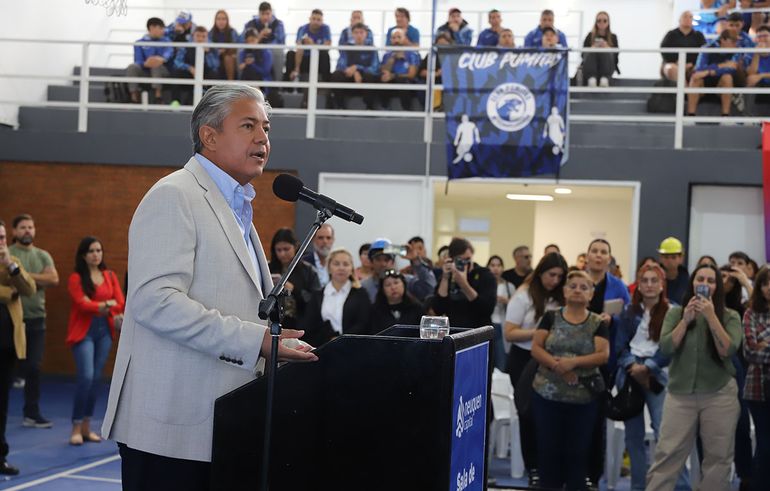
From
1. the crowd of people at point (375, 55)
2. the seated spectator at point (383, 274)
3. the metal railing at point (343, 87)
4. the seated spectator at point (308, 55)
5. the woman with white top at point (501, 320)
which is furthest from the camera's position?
the seated spectator at point (308, 55)

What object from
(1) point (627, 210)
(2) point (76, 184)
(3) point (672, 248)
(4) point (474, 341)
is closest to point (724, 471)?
(3) point (672, 248)

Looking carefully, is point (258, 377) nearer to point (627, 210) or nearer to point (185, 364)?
point (185, 364)

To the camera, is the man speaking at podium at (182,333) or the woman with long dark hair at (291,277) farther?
the woman with long dark hair at (291,277)

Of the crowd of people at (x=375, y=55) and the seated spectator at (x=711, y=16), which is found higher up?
the seated spectator at (x=711, y=16)

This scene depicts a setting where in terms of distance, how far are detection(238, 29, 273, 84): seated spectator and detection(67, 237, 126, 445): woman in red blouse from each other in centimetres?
468

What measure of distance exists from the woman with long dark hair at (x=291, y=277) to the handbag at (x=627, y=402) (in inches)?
95.2

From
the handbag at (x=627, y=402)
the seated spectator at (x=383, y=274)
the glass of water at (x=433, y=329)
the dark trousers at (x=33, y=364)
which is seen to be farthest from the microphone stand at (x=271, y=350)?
the dark trousers at (x=33, y=364)

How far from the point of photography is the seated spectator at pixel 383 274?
28.7 ft

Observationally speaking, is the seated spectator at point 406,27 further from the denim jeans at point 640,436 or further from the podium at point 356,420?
the podium at point 356,420

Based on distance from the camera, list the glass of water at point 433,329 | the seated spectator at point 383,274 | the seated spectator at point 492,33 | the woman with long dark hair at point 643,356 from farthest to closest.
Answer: the seated spectator at point 492,33
the seated spectator at point 383,274
the woman with long dark hair at point 643,356
the glass of water at point 433,329

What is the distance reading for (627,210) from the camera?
1820cm

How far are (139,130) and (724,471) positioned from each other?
359 inches

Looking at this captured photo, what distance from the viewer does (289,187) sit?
3.42m

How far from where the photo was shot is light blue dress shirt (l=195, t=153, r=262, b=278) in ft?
10.4
